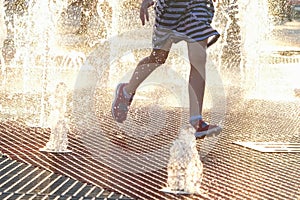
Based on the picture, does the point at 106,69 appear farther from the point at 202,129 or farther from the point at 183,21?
the point at 202,129

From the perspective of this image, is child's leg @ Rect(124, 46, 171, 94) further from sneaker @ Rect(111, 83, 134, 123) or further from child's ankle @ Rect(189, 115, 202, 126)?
child's ankle @ Rect(189, 115, 202, 126)

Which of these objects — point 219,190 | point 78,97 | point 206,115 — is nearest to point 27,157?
point 219,190

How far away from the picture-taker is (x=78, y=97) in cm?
872

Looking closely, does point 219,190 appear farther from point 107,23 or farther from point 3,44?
point 107,23

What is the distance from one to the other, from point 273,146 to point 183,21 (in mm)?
1051

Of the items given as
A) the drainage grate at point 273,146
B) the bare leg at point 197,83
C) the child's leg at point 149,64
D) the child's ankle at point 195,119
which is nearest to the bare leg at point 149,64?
the child's leg at point 149,64

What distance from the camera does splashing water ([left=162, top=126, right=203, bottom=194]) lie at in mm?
4891

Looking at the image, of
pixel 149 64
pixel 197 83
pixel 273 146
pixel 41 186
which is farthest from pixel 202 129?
pixel 41 186

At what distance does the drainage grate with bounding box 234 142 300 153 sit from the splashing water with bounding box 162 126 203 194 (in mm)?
1337

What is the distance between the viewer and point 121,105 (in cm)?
670

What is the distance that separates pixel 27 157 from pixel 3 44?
31.2 feet

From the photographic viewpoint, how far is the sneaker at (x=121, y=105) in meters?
6.68

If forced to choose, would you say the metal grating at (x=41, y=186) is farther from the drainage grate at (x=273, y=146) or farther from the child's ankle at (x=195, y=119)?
the drainage grate at (x=273, y=146)

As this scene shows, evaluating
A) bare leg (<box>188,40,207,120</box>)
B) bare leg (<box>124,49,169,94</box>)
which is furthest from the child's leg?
bare leg (<box>188,40,207,120</box>)
